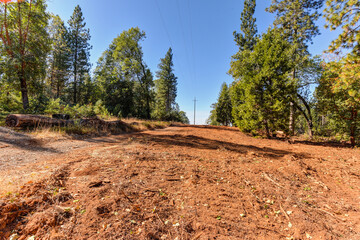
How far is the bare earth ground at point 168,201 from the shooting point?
146 cm

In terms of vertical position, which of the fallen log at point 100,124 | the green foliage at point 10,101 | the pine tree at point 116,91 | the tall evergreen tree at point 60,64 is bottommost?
the fallen log at point 100,124

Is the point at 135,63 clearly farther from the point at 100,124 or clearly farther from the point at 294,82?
the point at 294,82

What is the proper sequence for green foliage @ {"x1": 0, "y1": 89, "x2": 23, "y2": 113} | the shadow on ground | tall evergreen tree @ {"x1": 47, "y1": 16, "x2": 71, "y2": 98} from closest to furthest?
the shadow on ground
green foliage @ {"x1": 0, "y1": 89, "x2": 23, "y2": 113}
tall evergreen tree @ {"x1": 47, "y1": 16, "x2": 71, "y2": 98}

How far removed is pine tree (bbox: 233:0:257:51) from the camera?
1692 centimetres

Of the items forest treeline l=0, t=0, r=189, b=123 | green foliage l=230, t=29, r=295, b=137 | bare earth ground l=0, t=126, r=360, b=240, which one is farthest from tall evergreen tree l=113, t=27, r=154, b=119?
bare earth ground l=0, t=126, r=360, b=240

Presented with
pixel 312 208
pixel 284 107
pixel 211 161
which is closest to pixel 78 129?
pixel 211 161

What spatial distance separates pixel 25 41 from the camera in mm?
8945

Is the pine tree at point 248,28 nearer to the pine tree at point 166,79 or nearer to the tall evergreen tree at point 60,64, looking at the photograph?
the pine tree at point 166,79

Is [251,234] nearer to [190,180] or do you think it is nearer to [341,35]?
[190,180]

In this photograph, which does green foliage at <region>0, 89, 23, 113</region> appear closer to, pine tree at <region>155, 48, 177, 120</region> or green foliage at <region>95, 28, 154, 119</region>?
green foliage at <region>95, 28, 154, 119</region>

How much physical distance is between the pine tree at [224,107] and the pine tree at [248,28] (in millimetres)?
15931

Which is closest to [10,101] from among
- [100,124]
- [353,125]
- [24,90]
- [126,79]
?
[24,90]

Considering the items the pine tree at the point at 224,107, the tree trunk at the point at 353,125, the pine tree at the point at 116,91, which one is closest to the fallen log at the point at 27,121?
the pine tree at the point at 116,91

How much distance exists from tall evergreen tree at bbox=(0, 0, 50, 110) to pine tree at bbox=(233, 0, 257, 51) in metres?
20.2
